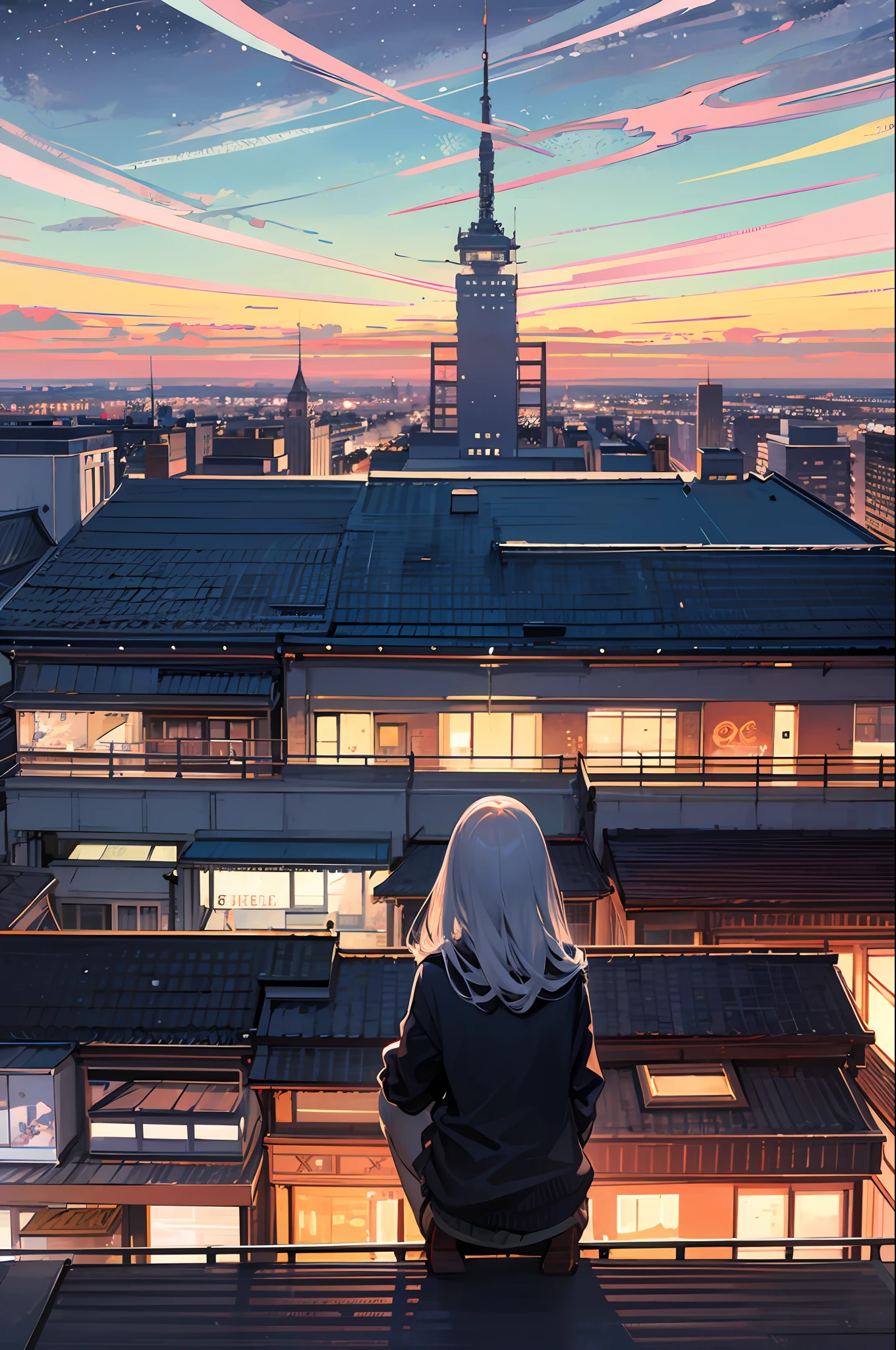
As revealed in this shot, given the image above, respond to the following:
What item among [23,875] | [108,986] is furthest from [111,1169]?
[23,875]

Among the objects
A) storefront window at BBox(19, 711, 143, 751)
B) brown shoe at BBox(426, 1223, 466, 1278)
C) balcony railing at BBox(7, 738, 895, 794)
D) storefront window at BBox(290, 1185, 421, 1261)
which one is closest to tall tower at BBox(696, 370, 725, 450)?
balcony railing at BBox(7, 738, 895, 794)

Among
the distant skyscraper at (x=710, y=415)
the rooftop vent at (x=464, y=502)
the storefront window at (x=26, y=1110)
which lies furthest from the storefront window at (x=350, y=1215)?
the rooftop vent at (x=464, y=502)

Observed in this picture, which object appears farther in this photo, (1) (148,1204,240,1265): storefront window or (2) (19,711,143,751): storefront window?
(2) (19,711,143,751): storefront window

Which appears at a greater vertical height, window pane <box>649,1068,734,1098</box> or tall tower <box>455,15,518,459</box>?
tall tower <box>455,15,518,459</box>

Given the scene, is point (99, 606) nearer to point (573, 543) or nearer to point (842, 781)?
point (573, 543)

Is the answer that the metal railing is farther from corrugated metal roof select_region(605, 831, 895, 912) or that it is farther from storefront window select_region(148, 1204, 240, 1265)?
corrugated metal roof select_region(605, 831, 895, 912)

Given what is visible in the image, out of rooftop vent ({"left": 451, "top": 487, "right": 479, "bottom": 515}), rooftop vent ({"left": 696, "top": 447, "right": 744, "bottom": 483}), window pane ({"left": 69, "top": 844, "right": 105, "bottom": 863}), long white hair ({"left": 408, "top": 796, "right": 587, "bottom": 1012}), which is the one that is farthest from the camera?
rooftop vent ({"left": 696, "top": 447, "right": 744, "bottom": 483})

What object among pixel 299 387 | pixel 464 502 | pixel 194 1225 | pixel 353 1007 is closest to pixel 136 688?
pixel 299 387
